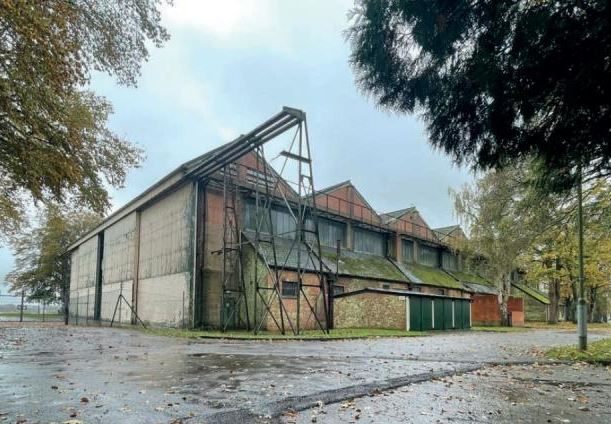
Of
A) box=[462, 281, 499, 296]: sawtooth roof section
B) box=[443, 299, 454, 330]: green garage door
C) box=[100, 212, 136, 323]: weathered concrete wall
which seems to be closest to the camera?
box=[443, 299, 454, 330]: green garage door

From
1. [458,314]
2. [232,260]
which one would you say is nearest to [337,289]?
[232,260]

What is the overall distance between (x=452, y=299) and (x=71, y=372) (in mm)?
27180

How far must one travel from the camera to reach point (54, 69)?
8.23 meters

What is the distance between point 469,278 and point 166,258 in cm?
3178

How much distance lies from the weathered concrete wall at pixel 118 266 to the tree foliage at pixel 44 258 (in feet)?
69.1

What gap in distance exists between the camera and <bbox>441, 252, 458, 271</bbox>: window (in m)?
49.5

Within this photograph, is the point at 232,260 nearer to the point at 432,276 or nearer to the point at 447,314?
the point at 447,314

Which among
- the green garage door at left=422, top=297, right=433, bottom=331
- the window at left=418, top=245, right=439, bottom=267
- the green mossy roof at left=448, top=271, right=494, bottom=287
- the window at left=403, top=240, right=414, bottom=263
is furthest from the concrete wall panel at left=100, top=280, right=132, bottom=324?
the green mossy roof at left=448, top=271, right=494, bottom=287

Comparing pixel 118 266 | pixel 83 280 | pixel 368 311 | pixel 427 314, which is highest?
pixel 118 266

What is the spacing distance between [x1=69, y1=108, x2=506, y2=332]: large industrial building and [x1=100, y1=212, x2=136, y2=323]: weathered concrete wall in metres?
0.08

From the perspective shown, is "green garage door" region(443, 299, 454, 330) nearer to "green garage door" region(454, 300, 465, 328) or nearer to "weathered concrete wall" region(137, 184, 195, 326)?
"green garage door" region(454, 300, 465, 328)

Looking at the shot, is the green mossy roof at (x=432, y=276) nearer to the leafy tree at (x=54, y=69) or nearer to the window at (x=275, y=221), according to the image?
the window at (x=275, y=221)

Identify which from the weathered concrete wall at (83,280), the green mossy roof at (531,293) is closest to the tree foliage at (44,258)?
the weathered concrete wall at (83,280)

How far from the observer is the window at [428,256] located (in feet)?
152
